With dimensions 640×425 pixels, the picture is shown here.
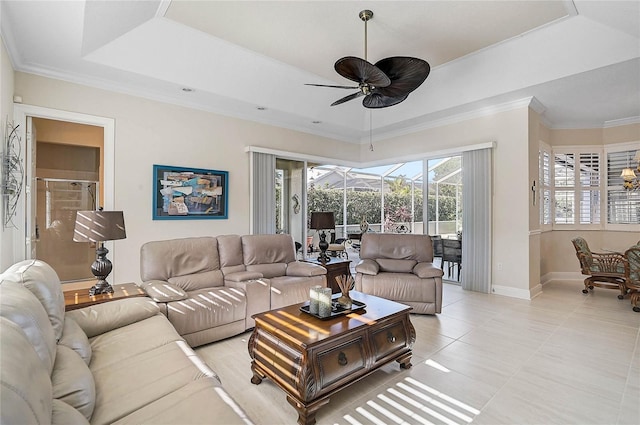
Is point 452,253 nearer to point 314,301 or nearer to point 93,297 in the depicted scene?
point 314,301

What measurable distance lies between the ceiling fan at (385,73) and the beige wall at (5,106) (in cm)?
293

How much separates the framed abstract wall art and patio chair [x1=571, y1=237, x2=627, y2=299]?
233 inches

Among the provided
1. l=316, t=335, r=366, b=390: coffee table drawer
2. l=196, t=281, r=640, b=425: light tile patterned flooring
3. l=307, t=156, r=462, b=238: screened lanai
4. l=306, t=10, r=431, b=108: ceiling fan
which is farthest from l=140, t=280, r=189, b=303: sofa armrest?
l=307, t=156, r=462, b=238: screened lanai

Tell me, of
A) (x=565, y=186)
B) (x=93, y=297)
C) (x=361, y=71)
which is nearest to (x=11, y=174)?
(x=93, y=297)

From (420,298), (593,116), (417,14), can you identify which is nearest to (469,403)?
(420,298)

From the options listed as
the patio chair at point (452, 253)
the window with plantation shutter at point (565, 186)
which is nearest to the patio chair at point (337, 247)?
the patio chair at point (452, 253)

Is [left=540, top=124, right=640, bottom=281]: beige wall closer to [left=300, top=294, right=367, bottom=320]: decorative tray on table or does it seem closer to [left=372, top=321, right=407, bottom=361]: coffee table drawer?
[left=372, top=321, right=407, bottom=361]: coffee table drawer

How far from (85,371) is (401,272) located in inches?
146

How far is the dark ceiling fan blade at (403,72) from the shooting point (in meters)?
2.84

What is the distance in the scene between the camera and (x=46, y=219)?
5742mm

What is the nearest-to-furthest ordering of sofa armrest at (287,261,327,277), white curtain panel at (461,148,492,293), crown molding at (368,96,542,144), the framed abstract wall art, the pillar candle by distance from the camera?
1. the pillar candle
2. sofa armrest at (287,261,327,277)
3. the framed abstract wall art
4. crown molding at (368,96,542,144)
5. white curtain panel at (461,148,492,293)

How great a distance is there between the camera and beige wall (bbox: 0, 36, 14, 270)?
9.43ft

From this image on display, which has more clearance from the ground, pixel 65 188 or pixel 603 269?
pixel 65 188

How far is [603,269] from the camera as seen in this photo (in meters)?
4.98
